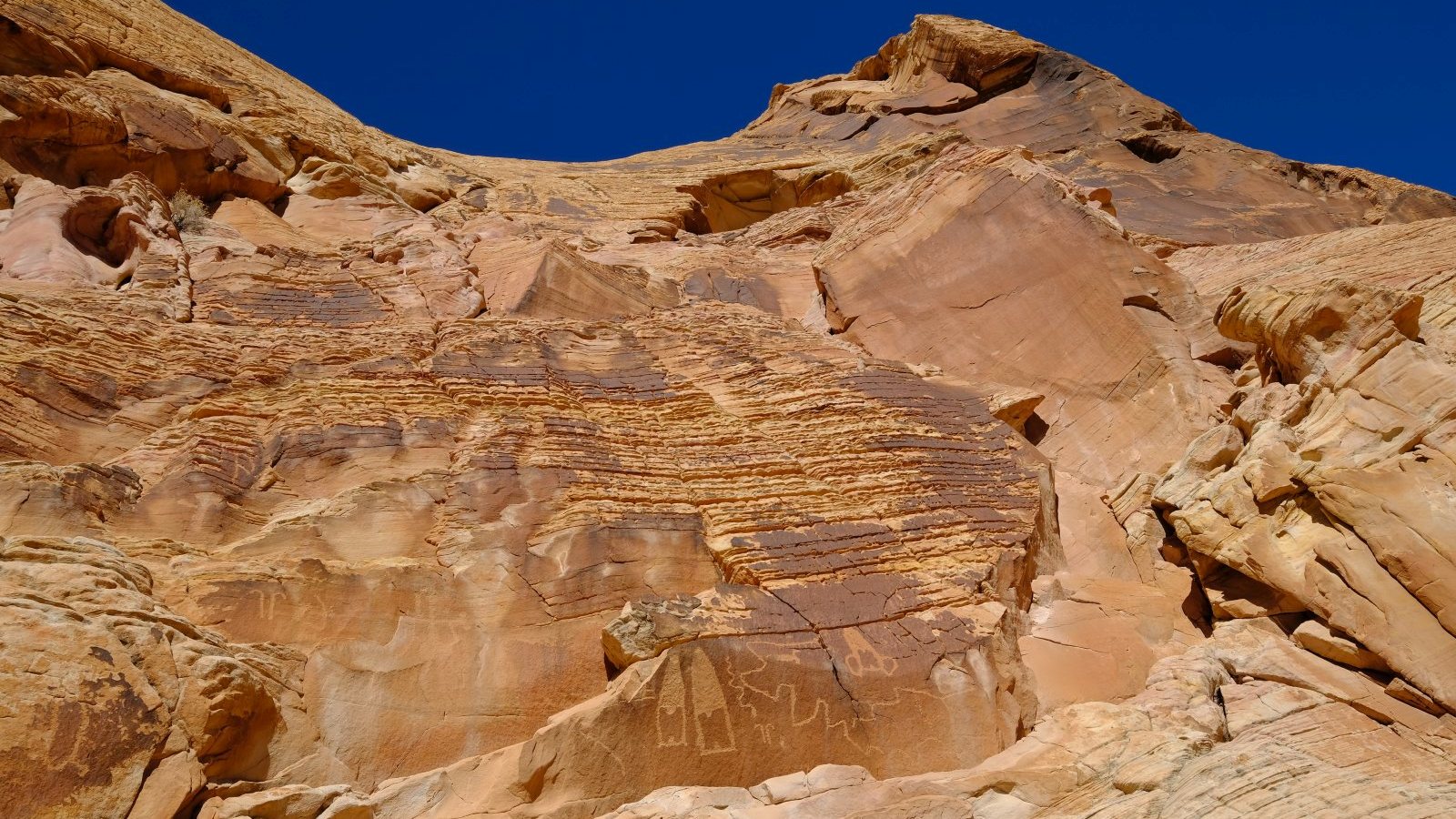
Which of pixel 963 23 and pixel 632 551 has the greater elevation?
pixel 963 23

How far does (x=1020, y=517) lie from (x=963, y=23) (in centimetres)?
2979

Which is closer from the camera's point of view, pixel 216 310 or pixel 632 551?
pixel 632 551

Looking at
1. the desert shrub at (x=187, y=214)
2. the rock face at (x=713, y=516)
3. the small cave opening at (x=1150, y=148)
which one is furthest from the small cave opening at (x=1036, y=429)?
the small cave opening at (x=1150, y=148)

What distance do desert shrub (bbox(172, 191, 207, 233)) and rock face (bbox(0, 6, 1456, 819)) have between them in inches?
3.9

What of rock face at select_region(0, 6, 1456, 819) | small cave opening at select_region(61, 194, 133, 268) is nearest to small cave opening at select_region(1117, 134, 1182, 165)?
rock face at select_region(0, 6, 1456, 819)

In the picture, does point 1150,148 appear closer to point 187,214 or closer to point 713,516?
point 713,516

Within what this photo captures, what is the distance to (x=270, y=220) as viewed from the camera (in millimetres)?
19828

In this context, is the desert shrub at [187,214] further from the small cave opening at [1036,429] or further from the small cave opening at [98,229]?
the small cave opening at [1036,429]

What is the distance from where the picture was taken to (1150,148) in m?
30.9

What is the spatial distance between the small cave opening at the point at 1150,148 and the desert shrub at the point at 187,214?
82.0ft

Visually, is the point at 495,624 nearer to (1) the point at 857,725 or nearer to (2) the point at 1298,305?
(1) the point at 857,725

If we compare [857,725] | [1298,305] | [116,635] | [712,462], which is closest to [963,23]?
[1298,305]

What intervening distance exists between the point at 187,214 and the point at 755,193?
1659 cm

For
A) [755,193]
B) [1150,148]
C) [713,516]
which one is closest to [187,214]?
[713,516]
